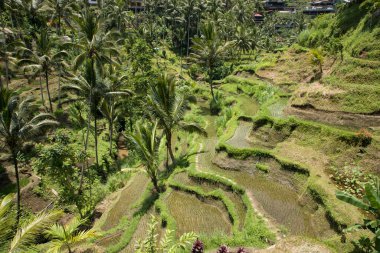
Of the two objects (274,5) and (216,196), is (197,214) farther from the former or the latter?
(274,5)

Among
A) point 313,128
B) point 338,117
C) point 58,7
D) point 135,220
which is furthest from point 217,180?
point 58,7

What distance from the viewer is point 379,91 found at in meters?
23.8

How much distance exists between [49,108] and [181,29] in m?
41.9

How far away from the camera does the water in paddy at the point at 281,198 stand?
15.7 metres

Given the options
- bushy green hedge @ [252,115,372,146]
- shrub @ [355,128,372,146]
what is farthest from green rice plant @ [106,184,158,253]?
shrub @ [355,128,372,146]

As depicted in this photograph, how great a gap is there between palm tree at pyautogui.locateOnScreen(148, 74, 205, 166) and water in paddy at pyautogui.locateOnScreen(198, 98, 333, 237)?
3.97 meters

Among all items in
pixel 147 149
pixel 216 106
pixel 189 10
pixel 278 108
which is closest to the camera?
pixel 147 149

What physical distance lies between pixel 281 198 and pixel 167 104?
34.0ft

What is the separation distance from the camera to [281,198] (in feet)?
60.5

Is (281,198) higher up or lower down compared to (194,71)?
higher up

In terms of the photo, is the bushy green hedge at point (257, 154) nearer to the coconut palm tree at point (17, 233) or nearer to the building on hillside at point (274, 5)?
the coconut palm tree at point (17, 233)

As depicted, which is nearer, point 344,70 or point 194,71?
point 344,70

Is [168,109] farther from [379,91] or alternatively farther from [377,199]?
[379,91]

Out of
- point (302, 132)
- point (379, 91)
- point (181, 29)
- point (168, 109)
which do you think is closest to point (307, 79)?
point (379, 91)
